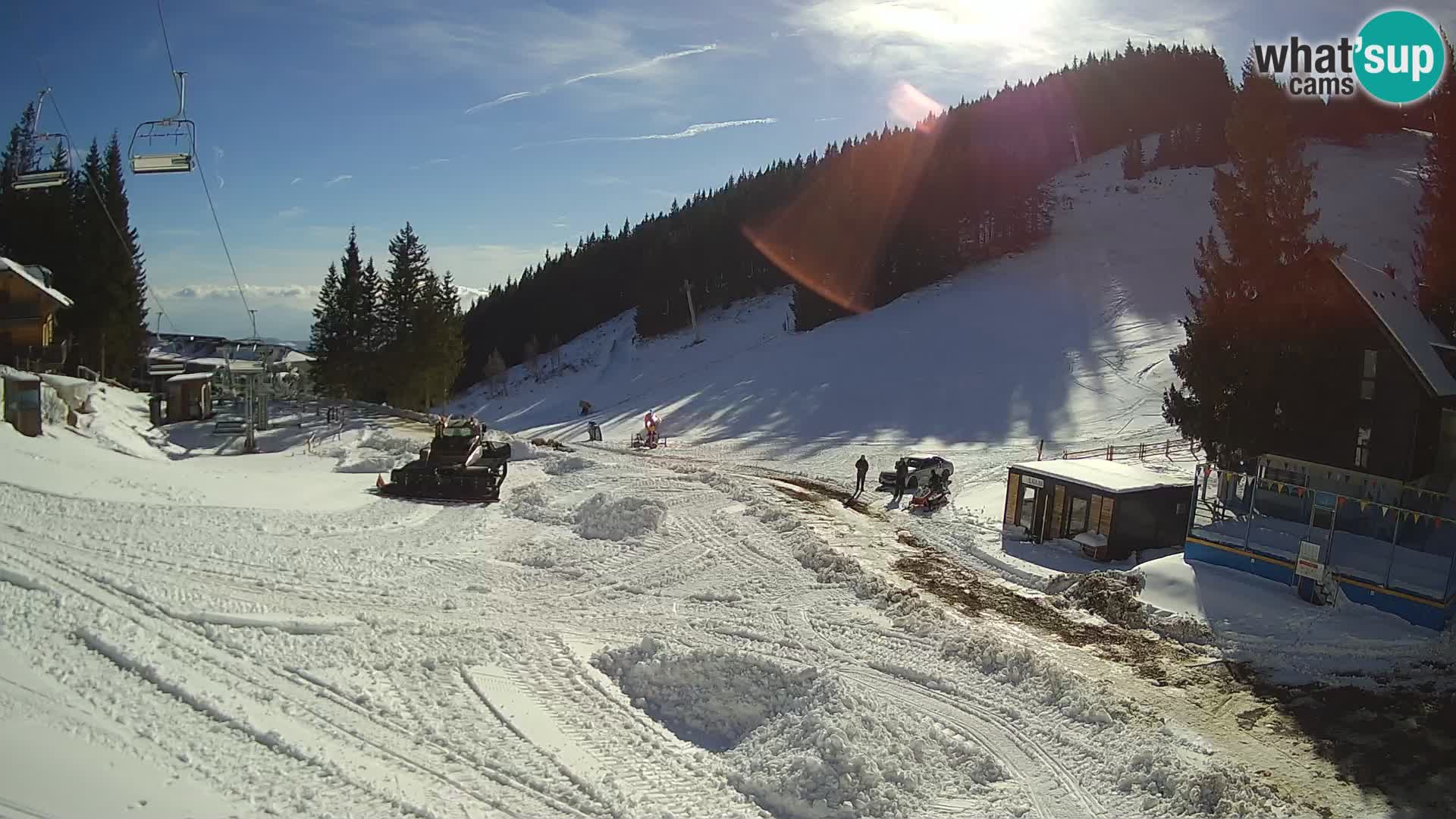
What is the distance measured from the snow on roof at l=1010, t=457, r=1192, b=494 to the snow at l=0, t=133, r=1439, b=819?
69.9 inches

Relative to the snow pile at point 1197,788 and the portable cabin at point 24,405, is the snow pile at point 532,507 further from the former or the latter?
the snow pile at point 1197,788

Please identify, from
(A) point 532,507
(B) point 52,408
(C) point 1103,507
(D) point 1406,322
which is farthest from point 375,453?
(D) point 1406,322

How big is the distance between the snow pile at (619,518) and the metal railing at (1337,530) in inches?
446

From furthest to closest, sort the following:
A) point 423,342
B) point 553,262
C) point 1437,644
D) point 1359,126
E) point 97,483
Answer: point 553,262
point 1359,126
point 423,342
point 97,483
point 1437,644

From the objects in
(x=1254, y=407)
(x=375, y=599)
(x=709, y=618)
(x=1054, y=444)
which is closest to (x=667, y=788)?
(x=709, y=618)

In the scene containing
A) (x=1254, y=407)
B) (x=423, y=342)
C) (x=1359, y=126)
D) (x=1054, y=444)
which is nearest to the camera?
(x=1254, y=407)

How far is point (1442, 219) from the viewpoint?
2061 centimetres

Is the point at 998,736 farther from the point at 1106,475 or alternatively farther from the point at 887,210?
the point at 887,210

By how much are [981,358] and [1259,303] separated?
27.3 metres

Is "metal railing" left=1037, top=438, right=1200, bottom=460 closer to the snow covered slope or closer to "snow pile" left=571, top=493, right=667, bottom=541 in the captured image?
the snow covered slope

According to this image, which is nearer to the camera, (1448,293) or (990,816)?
(990,816)

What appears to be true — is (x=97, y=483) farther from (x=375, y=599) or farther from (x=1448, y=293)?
(x=1448, y=293)

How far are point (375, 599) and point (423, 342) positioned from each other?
34.7 m

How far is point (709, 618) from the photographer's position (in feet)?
46.8
